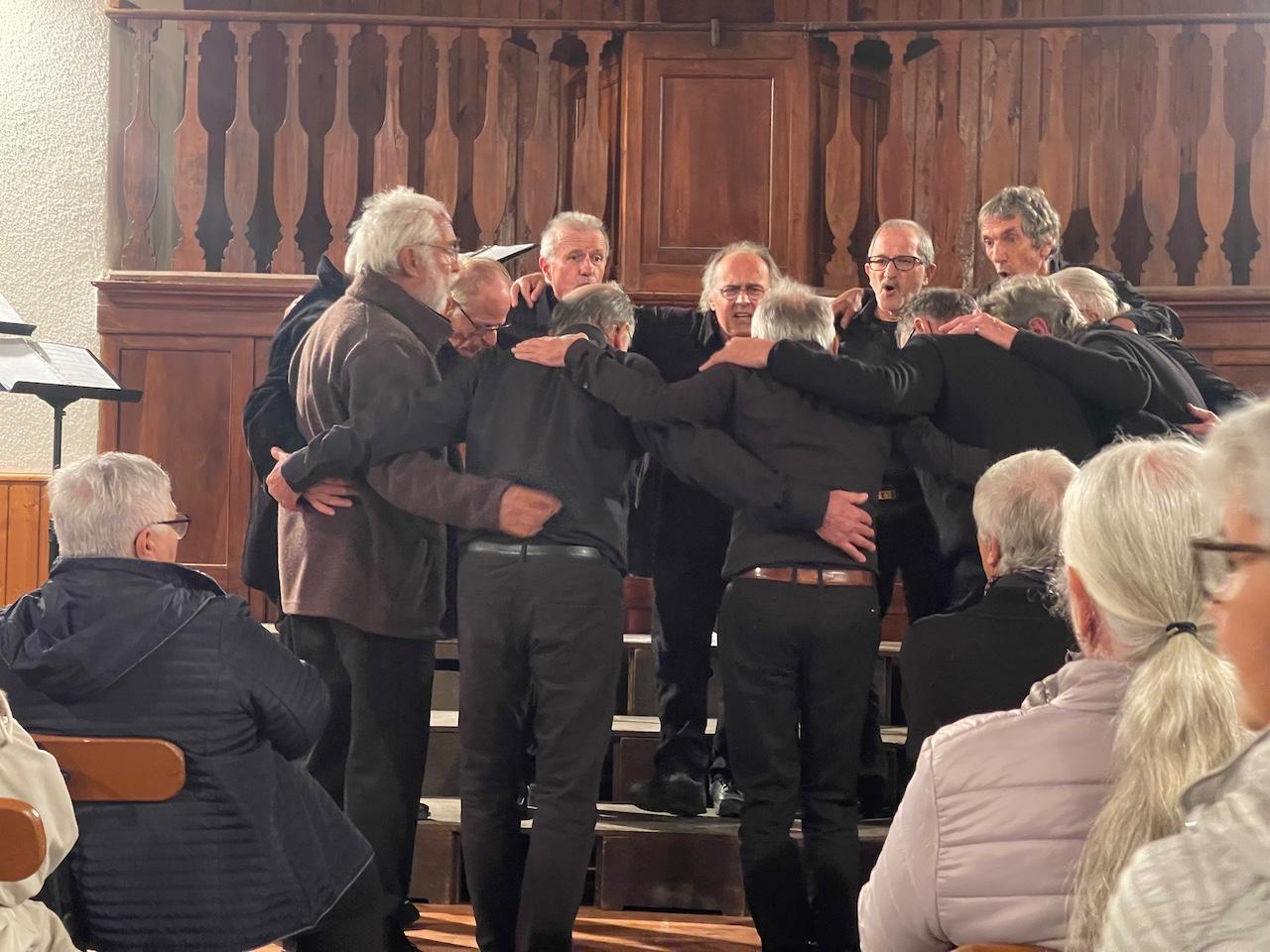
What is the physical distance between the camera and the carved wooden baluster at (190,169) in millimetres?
5793

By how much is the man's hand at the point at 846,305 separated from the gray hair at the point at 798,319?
0.84 metres

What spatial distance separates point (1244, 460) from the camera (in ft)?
3.32

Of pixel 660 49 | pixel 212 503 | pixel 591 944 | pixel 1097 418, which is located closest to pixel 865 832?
pixel 591 944

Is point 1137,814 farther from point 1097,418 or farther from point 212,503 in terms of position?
point 212,503

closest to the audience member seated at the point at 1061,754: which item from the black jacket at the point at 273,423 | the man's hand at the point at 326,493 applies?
the man's hand at the point at 326,493

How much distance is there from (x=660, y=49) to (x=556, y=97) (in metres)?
0.59

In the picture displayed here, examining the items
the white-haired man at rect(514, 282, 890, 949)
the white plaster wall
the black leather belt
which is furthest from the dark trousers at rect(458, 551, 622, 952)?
the white plaster wall

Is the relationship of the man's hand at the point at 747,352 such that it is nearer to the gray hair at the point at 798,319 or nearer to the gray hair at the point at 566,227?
the gray hair at the point at 798,319

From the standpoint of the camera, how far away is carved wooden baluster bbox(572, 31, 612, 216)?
19.8 ft

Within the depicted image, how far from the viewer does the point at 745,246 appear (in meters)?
4.01

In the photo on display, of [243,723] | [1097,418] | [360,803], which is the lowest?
[360,803]

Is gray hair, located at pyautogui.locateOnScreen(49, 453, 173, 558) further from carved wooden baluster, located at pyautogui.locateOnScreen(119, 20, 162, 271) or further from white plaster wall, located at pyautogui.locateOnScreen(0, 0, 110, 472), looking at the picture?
white plaster wall, located at pyautogui.locateOnScreen(0, 0, 110, 472)

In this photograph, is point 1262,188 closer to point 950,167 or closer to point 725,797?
point 950,167

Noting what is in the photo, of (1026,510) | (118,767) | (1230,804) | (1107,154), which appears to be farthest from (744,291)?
(1230,804)
